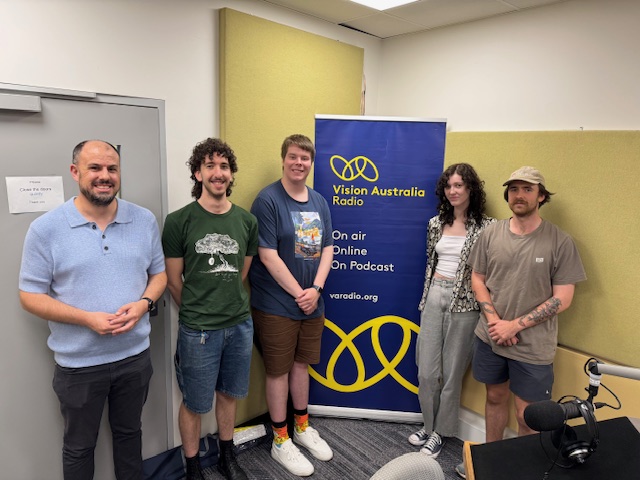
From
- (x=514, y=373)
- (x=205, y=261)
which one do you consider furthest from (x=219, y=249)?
(x=514, y=373)

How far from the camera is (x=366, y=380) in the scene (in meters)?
2.96

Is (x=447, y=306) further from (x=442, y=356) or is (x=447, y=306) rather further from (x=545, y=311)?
(x=545, y=311)

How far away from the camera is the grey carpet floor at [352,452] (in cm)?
249

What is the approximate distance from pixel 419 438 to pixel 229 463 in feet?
3.84

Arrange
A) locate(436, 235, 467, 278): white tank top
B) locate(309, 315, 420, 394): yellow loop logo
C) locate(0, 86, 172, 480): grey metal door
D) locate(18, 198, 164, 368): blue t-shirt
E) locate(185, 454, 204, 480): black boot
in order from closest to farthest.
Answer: locate(18, 198, 164, 368): blue t-shirt → locate(0, 86, 172, 480): grey metal door → locate(185, 454, 204, 480): black boot → locate(436, 235, 467, 278): white tank top → locate(309, 315, 420, 394): yellow loop logo

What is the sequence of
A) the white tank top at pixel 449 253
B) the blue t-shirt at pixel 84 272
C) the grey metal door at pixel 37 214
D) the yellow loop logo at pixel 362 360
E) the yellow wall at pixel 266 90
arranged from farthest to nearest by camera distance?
the yellow loop logo at pixel 362 360
the white tank top at pixel 449 253
the yellow wall at pixel 266 90
the grey metal door at pixel 37 214
the blue t-shirt at pixel 84 272

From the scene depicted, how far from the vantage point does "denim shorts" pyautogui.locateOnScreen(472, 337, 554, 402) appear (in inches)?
87.0

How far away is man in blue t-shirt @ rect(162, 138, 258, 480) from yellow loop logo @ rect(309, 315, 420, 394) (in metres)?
0.83

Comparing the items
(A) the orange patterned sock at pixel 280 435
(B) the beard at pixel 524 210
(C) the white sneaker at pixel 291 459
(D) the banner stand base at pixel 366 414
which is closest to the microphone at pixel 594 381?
(B) the beard at pixel 524 210

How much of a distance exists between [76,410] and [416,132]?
2.26m

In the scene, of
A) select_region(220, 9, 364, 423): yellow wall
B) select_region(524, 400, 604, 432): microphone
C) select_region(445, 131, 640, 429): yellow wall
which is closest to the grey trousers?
select_region(445, 131, 640, 429): yellow wall

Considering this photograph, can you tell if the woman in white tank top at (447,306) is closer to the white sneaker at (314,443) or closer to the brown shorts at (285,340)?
the white sneaker at (314,443)

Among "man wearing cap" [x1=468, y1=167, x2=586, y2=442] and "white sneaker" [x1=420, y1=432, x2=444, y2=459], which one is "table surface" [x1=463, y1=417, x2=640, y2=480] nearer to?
"man wearing cap" [x1=468, y1=167, x2=586, y2=442]

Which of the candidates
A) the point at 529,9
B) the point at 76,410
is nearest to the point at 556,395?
the point at 529,9
